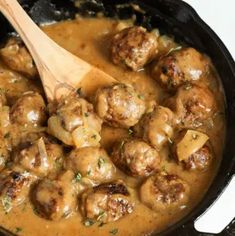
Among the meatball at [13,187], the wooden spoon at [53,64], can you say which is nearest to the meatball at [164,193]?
the meatball at [13,187]

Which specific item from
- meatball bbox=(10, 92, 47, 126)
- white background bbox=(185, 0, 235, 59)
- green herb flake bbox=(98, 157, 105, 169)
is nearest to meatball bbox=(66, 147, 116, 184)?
green herb flake bbox=(98, 157, 105, 169)

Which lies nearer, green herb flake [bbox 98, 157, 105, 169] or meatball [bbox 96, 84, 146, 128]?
green herb flake [bbox 98, 157, 105, 169]

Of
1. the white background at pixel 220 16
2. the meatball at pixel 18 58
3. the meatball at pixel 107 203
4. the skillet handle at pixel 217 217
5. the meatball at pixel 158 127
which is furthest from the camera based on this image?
the white background at pixel 220 16

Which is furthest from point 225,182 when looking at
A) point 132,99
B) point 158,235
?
point 132,99

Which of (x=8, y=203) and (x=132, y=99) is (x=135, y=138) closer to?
(x=132, y=99)

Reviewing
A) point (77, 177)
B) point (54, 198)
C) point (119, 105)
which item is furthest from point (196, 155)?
point (54, 198)

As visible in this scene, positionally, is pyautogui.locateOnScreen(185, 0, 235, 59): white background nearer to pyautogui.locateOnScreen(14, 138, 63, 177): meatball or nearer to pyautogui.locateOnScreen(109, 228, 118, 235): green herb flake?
pyautogui.locateOnScreen(14, 138, 63, 177): meatball

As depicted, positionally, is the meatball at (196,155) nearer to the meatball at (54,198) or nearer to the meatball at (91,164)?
the meatball at (91,164)

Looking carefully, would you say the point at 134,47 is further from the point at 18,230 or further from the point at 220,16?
the point at 18,230
